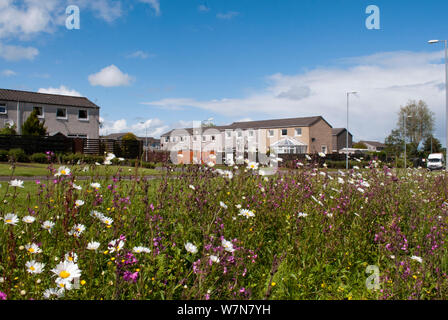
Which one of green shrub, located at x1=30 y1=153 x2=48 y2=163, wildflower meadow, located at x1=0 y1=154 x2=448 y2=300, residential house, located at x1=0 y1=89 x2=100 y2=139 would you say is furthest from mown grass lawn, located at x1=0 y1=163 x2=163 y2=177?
residential house, located at x1=0 y1=89 x2=100 y2=139

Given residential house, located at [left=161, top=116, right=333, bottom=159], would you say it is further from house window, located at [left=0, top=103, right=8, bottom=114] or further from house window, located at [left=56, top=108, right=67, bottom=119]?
house window, located at [left=0, top=103, right=8, bottom=114]

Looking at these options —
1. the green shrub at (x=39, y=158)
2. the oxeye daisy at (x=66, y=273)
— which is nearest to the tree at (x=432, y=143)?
the green shrub at (x=39, y=158)

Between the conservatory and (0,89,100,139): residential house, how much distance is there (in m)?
25.5

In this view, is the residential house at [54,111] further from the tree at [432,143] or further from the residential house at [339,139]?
the tree at [432,143]

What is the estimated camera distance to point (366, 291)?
3.04m

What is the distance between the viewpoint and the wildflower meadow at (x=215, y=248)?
90.6 inches

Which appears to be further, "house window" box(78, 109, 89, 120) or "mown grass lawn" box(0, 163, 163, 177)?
"house window" box(78, 109, 89, 120)

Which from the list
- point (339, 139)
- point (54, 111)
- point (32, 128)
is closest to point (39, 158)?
point (32, 128)

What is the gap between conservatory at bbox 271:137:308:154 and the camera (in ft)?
156

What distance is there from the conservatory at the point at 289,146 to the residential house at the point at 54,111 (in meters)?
25.5

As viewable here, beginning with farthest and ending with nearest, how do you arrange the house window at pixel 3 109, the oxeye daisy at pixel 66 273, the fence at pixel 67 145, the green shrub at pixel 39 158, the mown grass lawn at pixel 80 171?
the house window at pixel 3 109, the fence at pixel 67 145, the green shrub at pixel 39 158, the mown grass lawn at pixel 80 171, the oxeye daisy at pixel 66 273
